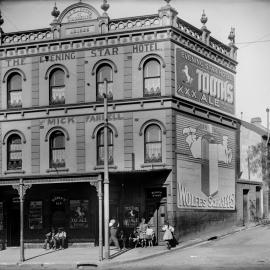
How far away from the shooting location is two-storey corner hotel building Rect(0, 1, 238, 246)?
2967 cm

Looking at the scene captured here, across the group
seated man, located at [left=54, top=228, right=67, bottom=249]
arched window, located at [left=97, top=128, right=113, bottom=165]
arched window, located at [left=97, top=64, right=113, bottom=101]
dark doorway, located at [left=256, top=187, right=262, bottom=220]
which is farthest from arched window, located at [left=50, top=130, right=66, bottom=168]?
dark doorway, located at [left=256, top=187, right=262, bottom=220]

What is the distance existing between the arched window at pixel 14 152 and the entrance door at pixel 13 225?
191 cm

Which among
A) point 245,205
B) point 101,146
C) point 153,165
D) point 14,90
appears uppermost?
point 14,90

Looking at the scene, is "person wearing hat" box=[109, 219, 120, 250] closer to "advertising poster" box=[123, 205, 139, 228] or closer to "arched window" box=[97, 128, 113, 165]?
"advertising poster" box=[123, 205, 139, 228]

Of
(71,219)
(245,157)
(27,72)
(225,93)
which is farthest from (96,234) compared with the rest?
(245,157)

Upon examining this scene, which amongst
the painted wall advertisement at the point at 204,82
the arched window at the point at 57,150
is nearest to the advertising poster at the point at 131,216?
the arched window at the point at 57,150

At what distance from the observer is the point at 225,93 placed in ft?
115

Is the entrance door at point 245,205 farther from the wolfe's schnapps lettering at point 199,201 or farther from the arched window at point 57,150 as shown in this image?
the arched window at point 57,150

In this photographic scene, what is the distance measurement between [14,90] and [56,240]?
26.5ft

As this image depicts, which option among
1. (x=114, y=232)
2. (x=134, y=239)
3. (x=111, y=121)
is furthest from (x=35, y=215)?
(x=111, y=121)

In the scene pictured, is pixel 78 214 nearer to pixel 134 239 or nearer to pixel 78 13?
pixel 134 239

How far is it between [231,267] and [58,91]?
45.3 feet

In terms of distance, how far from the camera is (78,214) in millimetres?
30812

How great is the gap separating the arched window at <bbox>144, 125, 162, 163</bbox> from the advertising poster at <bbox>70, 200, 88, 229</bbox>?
399 centimetres
